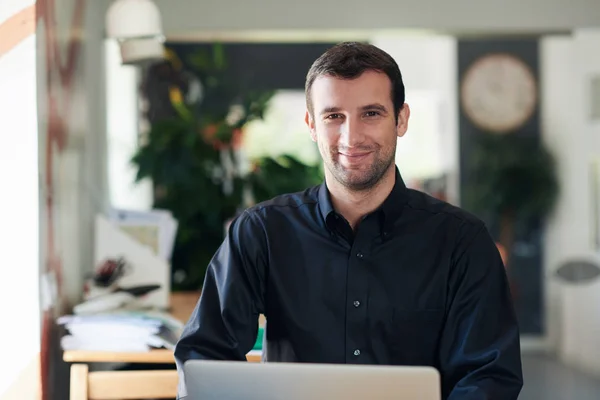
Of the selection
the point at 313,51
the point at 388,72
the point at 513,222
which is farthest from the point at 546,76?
the point at 388,72

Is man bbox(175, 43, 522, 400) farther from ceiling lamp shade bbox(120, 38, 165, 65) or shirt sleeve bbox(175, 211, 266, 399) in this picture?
ceiling lamp shade bbox(120, 38, 165, 65)

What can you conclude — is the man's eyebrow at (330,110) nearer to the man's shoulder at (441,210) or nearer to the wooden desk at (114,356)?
the man's shoulder at (441,210)

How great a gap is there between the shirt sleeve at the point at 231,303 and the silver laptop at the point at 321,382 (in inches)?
11.9

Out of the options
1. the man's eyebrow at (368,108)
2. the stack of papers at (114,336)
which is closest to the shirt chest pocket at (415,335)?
the man's eyebrow at (368,108)

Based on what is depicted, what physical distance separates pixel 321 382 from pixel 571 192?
321 centimetres

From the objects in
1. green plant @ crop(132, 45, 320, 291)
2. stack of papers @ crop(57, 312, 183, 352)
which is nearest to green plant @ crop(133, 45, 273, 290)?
green plant @ crop(132, 45, 320, 291)

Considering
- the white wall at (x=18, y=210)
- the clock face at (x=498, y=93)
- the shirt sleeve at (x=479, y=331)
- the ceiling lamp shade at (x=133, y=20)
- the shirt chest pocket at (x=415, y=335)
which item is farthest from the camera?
the clock face at (x=498, y=93)

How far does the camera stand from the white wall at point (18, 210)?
2314 mm

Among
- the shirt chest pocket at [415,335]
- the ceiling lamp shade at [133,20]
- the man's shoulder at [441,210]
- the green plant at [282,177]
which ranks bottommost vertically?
the shirt chest pocket at [415,335]

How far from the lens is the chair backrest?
2.32 meters

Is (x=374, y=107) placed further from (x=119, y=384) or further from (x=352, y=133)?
(x=119, y=384)

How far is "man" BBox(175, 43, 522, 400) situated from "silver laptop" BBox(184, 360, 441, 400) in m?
0.33

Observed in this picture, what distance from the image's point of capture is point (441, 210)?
1.80 m

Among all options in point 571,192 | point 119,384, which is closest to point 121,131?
point 119,384
